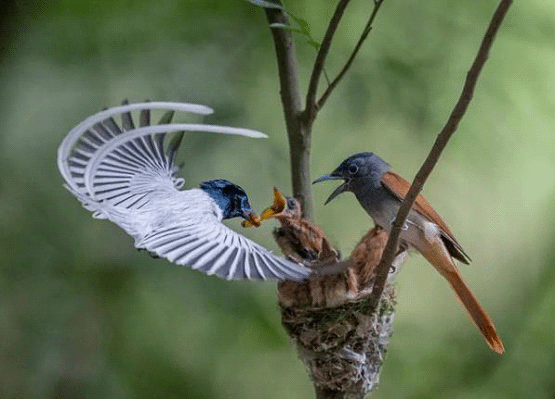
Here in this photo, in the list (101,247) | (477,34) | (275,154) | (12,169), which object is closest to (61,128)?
(12,169)

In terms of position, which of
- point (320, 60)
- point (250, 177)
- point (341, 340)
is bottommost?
point (250, 177)

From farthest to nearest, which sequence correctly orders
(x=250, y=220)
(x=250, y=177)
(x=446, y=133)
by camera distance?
(x=250, y=177), (x=250, y=220), (x=446, y=133)

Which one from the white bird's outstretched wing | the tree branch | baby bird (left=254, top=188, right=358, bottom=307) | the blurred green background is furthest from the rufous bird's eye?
the blurred green background

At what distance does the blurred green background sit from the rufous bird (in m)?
1.19

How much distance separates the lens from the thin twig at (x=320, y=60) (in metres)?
1.91

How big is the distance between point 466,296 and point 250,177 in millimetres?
1399

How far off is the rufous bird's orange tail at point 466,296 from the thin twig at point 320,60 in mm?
379

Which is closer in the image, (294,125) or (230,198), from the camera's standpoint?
(230,198)

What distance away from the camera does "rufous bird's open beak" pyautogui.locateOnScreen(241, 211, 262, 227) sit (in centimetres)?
175

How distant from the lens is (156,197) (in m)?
1.87

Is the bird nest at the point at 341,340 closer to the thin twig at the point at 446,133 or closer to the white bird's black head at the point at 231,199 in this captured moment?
the thin twig at the point at 446,133

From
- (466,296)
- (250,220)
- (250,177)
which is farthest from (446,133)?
(250,177)

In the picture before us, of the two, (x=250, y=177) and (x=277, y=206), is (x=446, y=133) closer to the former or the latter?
(x=277, y=206)

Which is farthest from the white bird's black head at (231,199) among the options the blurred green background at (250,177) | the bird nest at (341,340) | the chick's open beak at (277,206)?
the blurred green background at (250,177)
